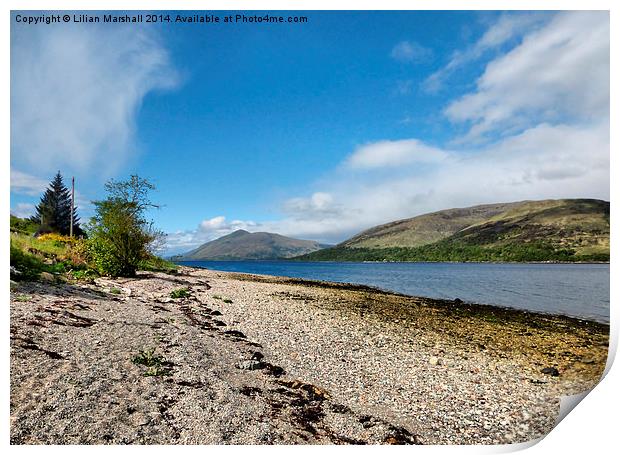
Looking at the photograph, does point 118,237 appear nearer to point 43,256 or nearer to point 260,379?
point 43,256

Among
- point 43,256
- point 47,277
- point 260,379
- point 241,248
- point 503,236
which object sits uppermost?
point 241,248

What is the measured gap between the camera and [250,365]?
22.1ft

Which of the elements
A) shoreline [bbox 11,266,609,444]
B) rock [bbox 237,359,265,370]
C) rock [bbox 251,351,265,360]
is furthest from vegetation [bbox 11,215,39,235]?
rock [bbox 237,359,265,370]

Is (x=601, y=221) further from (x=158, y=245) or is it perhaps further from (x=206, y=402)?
(x=158, y=245)

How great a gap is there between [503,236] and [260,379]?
3060cm

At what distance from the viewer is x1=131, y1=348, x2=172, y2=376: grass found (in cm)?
546

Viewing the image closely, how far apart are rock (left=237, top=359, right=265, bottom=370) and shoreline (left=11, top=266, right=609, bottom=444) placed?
4 centimetres

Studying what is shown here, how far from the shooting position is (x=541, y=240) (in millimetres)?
16984

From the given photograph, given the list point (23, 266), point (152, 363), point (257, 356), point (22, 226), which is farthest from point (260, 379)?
point (22, 226)

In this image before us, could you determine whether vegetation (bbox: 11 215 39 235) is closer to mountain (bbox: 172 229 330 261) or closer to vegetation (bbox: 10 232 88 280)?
vegetation (bbox: 10 232 88 280)

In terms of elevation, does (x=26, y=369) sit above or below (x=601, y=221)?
below

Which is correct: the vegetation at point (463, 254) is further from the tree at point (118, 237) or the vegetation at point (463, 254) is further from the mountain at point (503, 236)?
the tree at point (118, 237)
